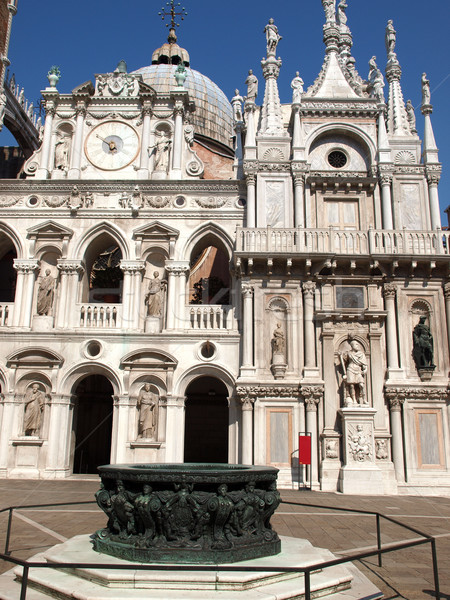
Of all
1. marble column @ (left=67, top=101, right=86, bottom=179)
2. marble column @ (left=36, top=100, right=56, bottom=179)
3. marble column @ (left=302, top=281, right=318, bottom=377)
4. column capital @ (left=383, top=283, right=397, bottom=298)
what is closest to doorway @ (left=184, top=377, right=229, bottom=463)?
marble column @ (left=302, top=281, right=318, bottom=377)

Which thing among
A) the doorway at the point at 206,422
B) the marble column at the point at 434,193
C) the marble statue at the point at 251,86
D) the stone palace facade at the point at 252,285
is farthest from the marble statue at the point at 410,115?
the doorway at the point at 206,422

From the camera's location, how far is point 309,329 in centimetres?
2164

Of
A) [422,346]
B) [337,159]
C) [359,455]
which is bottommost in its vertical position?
[359,455]

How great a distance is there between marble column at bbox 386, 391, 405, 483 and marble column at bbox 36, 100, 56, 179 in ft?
54.6

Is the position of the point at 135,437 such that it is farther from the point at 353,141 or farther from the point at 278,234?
the point at 353,141

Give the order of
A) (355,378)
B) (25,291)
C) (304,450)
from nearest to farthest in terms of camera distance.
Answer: (304,450) → (355,378) → (25,291)

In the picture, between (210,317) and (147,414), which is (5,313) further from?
(210,317)

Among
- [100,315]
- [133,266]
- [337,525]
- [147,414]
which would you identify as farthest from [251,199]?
[337,525]

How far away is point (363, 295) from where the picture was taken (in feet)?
72.9

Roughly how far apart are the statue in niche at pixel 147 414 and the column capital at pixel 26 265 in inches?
273

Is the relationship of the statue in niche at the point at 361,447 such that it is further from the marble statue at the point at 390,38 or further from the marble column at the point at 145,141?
the marble statue at the point at 390,38

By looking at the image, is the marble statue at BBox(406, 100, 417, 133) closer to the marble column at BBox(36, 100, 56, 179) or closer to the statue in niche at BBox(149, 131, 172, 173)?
the statue in niche at BBox(149, 131, 172, 173)

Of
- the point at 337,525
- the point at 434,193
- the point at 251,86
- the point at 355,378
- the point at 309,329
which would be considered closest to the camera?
the point at 337,525

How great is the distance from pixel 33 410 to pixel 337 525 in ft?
43.9
